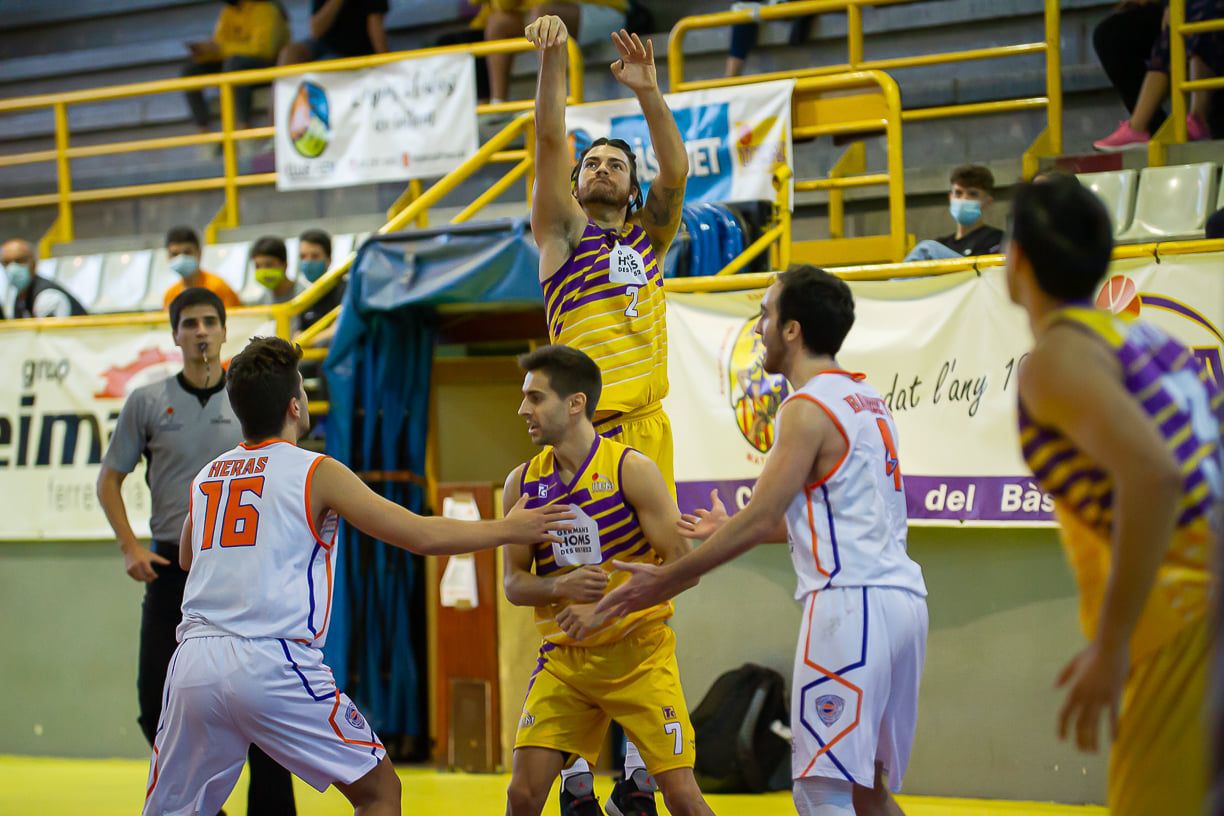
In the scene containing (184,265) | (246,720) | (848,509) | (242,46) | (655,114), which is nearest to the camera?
(848,509)

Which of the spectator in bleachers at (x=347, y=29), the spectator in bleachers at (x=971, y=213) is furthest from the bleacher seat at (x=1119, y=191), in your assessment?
the spectator in bleachers at (x=347, y=29)

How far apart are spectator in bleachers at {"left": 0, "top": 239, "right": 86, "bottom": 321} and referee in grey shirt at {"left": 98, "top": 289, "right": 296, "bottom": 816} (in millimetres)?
4179

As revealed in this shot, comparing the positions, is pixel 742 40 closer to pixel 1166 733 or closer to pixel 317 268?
pixel 317 268

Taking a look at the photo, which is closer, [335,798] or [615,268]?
[615,268]

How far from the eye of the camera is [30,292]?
32.3ft

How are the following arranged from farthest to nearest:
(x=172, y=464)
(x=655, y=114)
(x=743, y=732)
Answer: (x=743, y=732) → (x=172, y=464) → (x=655, y=114)

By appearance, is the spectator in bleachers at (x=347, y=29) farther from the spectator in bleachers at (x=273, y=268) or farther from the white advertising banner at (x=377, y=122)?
the spectator in bleachers at (x=273, y=268)

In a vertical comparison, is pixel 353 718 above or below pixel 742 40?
below

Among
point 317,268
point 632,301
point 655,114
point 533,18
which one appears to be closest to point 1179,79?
point 655,114

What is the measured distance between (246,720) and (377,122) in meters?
6.32

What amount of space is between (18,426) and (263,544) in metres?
5.15

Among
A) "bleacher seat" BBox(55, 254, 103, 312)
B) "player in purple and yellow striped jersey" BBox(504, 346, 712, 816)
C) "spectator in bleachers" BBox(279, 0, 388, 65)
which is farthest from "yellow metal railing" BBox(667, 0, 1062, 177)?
"bleacher seat" BBox(55, 254, 103, 312)

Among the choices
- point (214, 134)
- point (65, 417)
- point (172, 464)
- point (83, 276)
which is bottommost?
point (172, 464)

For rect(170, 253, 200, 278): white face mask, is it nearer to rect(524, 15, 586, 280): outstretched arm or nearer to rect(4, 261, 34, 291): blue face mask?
rect(4, 261, 34, 291): blue face mask
